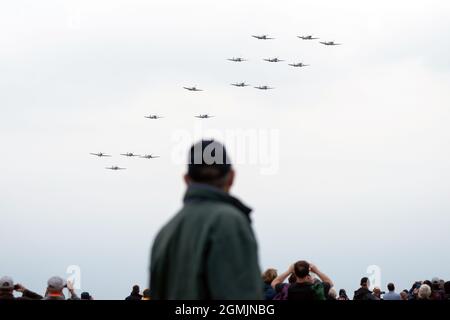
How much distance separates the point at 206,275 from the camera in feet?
19.3

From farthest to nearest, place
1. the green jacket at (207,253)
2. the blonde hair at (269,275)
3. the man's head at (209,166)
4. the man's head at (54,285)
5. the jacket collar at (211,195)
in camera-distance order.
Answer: the blonde hair at (269,275)
the man's head at (54,285)
the man's head at (209,166)
the jacket collar at (211,195)
the green jacket at (207,253)

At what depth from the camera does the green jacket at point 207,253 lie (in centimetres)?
579

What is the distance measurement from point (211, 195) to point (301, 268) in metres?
9.78

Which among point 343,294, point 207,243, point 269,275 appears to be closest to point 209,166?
point 207,243

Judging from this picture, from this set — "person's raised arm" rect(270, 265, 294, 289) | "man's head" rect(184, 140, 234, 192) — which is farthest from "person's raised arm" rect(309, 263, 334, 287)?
"man's head" rect(184, 140, 234, 192)

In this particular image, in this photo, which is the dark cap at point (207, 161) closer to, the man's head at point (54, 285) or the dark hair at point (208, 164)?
the dark hair at point (208, 164)

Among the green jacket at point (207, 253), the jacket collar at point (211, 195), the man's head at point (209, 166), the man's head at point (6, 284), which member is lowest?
the man's head at point (6, 284)

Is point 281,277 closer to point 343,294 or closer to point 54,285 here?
point 54,285

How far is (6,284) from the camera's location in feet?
51.2

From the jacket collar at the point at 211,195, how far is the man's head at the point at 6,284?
9.90 m

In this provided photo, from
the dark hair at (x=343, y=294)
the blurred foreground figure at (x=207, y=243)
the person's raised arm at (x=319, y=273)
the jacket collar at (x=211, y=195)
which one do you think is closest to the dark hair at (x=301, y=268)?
the person's raised arm at (x=319, y=273)

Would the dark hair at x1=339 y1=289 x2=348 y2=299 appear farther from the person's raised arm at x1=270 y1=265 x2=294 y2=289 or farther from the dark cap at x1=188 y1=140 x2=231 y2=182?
the dark cap at x1=188 y1=140 x2=231 y2=182

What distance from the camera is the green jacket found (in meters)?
5.79
